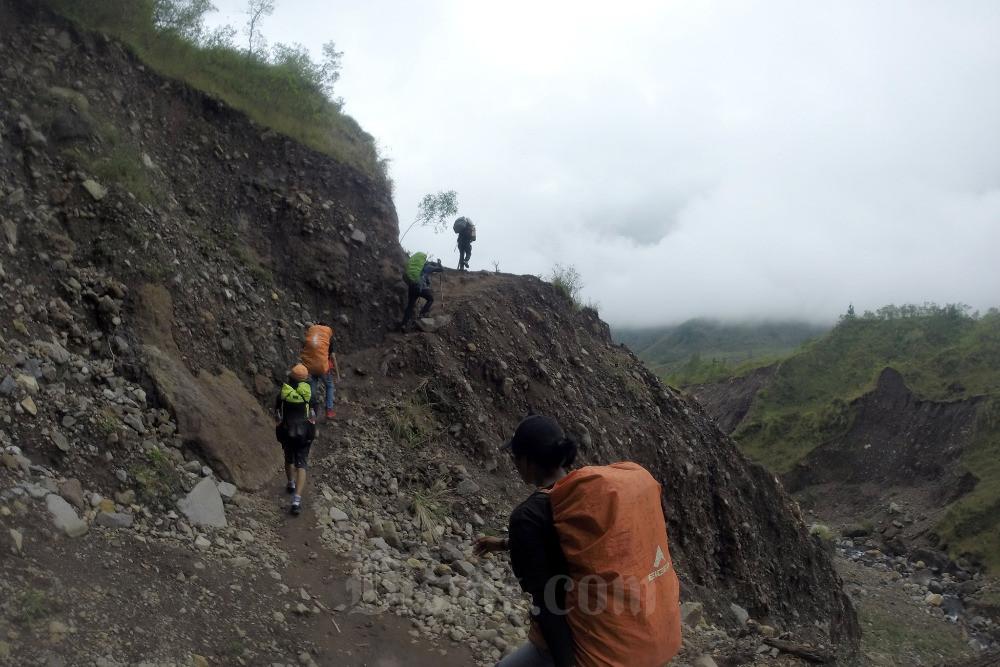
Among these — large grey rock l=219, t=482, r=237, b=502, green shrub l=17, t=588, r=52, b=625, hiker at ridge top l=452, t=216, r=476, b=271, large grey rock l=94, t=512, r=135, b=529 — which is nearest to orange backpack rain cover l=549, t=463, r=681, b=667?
green shrub l=17, t=588, r=52, b=625

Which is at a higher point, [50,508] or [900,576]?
[50,508]

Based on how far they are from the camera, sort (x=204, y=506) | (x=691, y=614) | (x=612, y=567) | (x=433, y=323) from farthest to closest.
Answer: (x=433, y=323)
(x=691, y=614)
(x=204, y=506)
(x=612, y=567)

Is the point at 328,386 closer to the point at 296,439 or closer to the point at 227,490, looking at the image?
the point at 296,439

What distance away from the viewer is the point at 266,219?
9.80 meters

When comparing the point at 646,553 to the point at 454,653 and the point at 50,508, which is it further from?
the point at 50,508

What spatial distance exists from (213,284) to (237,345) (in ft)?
2.65

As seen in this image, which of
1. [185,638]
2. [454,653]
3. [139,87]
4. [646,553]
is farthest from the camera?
[139,87]

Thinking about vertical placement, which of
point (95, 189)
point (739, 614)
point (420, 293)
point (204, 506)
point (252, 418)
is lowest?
point (739, 614)

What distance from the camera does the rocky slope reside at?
4430 millimetres

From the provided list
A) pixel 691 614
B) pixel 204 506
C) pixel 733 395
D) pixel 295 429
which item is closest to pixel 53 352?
pixel 204 506

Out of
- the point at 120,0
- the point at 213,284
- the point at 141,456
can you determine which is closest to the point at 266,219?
the point at 213,284

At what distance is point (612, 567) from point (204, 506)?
429 cm

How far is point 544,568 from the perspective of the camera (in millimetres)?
2301

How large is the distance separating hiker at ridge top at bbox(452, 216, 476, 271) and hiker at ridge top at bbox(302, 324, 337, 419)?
5.11 m
